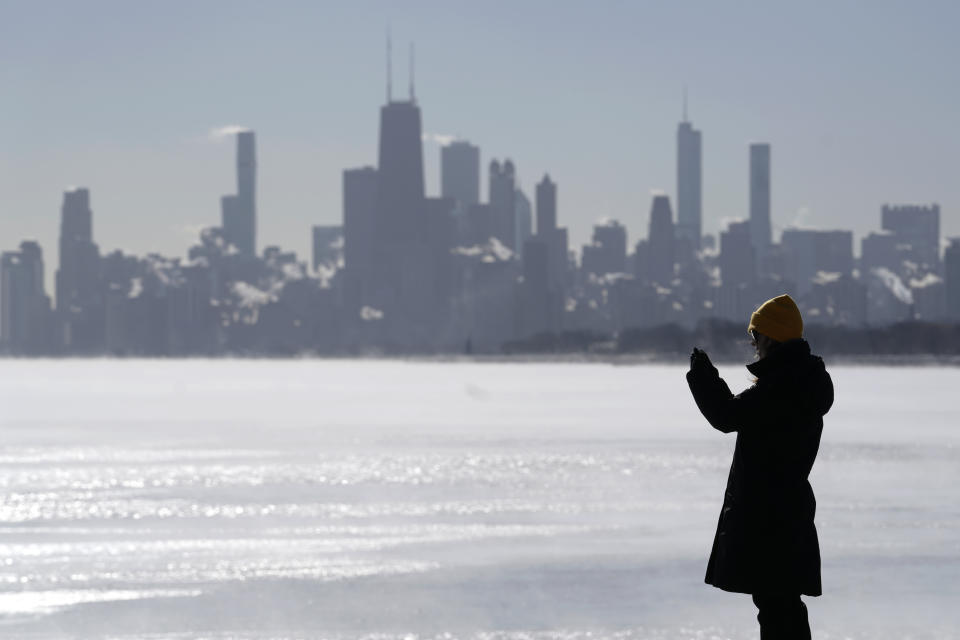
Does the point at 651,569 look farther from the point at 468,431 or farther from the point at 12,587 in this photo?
the point at 468,431

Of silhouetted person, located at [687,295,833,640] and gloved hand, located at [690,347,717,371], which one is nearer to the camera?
gloved hand, located at [690,347,717,371]

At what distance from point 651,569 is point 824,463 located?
2014 cm

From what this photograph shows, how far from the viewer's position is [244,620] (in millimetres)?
13055

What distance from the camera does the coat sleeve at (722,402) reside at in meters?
6.88

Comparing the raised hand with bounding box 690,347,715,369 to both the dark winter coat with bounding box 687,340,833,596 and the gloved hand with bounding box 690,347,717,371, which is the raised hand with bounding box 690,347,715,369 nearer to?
the gloved hand with bounding box 690,347,717,371

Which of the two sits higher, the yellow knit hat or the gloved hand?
the yellow knit hat

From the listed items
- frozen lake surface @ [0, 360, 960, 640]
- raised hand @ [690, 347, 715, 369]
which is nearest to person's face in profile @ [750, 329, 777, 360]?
raised hand @ [690, 347, 715, 369]

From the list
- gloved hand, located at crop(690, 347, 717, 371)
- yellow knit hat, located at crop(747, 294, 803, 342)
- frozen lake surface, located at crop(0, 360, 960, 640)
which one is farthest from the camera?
frozen lake surface, located at crop(0, 360, 960, 640)

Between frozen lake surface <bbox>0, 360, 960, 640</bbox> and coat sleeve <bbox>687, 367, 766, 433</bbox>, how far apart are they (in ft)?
18.4

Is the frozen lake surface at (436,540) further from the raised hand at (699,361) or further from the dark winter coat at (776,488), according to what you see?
Result: the raised hand at (699,361)

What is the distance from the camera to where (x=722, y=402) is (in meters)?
6.89

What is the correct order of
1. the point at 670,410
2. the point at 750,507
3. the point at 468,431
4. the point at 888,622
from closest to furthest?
the point at 750,507
the point at 888,622
the point at 468,431
the point at 670,410

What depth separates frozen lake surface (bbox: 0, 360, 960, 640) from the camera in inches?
518

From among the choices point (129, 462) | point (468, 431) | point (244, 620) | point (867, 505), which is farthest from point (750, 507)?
point (468, 431)
